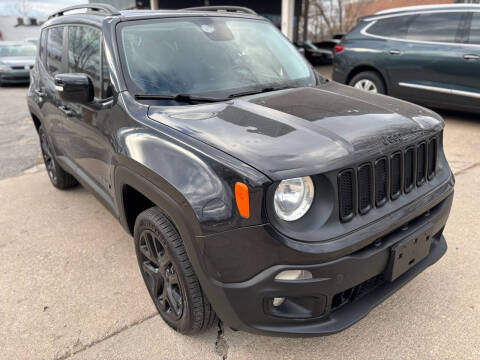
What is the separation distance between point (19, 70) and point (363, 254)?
599 inches

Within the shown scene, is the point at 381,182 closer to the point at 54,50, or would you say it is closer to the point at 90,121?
the point at 90,121

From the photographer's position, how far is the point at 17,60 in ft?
46.6

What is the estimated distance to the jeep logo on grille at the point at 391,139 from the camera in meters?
1.92

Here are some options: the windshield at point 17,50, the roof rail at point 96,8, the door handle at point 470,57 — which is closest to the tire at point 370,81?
the door handle at point 470,57

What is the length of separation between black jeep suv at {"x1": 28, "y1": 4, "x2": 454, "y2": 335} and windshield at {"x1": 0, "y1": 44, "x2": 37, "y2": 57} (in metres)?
14.5

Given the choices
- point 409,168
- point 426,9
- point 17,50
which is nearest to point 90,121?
point 409,168

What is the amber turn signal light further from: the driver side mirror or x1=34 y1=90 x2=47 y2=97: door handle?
x1=34 y1=90 x2=47 y2=97: door handle

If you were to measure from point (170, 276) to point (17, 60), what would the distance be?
49.2 ft

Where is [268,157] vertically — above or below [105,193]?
above

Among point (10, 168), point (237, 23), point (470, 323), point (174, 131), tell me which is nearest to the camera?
point (174, 131)

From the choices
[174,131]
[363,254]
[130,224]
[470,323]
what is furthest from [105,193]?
[470,323]

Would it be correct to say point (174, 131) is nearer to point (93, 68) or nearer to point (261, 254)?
point (261, 254)

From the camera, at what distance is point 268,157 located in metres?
1.69

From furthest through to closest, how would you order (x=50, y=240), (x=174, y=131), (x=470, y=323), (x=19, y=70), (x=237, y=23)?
(x=19, y=70)
(x=50, y=240)
(x=237, y=23)
(x=470, y=323)
(x=174, y=131)
